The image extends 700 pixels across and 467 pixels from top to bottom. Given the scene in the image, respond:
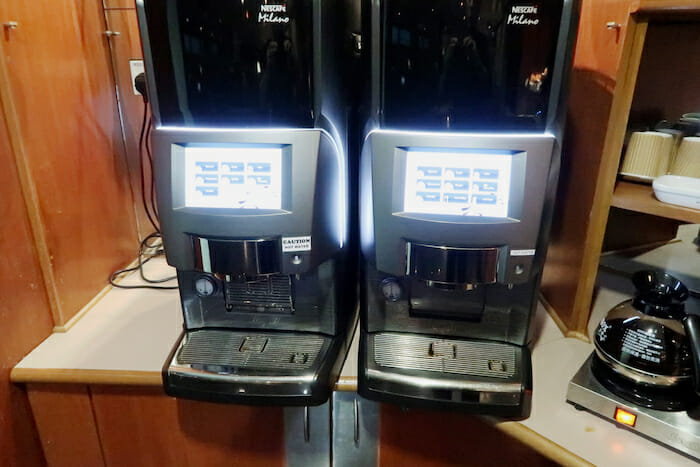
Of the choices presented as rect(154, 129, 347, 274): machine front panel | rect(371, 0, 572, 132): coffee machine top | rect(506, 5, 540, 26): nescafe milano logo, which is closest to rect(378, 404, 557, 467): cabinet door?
rect(154, 129, 347, 274): machine front panel

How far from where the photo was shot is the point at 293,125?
0.71m

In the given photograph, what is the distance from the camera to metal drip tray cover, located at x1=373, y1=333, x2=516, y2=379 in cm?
78

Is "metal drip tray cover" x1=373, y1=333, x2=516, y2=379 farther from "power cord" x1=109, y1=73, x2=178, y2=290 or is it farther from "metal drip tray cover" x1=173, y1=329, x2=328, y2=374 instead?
"power cord" x1=109, y1=73, x2=178, y2=290

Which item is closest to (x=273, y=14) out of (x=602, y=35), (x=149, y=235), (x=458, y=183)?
(x=458, y=183)

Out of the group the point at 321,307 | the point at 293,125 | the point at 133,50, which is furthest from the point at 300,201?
the point at 133,50

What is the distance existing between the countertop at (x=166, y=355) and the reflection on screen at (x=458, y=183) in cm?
34

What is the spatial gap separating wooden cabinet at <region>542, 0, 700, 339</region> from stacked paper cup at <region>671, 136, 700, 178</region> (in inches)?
2.6

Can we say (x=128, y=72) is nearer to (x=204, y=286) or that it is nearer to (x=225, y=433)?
(x=204, y=286)

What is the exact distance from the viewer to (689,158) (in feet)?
2.81

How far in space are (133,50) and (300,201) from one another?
2.34 ft

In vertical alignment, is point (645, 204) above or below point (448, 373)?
above

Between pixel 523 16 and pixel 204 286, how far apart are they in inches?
24.8

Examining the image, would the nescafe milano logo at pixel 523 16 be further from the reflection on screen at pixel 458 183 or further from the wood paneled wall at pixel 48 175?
the wood paneled wall at pixel 48 175

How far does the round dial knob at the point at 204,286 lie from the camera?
84 centimetres
